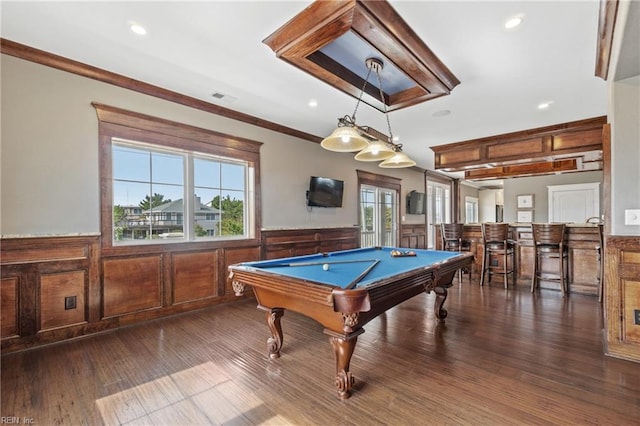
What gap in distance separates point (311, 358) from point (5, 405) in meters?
2.02

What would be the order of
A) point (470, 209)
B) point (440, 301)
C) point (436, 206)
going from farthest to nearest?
point (470, 209) < point (436, 206) < point (440, 301)

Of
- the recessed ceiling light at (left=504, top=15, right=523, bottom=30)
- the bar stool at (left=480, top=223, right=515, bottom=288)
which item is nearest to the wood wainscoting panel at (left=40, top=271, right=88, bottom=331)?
the recessed ceiling light at (left=504, top=15, right=523, bottom=30)

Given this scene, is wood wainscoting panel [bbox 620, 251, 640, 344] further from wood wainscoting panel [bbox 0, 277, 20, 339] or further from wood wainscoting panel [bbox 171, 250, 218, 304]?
wood wainscoting panel [bbox 0, 277, 20, 339]

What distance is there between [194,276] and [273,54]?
2.86 m

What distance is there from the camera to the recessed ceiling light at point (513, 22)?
85.4 inches

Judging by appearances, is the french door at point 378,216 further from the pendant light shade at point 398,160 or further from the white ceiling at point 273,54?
the pendant light shade at point 398,160

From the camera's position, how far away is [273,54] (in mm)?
2715

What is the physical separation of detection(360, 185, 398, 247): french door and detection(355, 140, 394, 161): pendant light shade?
347 centimetres

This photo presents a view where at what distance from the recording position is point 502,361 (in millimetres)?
2363

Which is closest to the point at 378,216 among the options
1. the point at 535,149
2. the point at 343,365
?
the point at 535,149

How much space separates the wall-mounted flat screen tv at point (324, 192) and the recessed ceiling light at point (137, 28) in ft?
10.5

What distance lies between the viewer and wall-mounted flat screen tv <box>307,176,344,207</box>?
5203 mm

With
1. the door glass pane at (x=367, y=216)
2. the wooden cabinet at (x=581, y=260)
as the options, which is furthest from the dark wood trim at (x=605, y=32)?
the door glass pane at (x=367, y=216)

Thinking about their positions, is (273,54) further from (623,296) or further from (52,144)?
(623,296)
